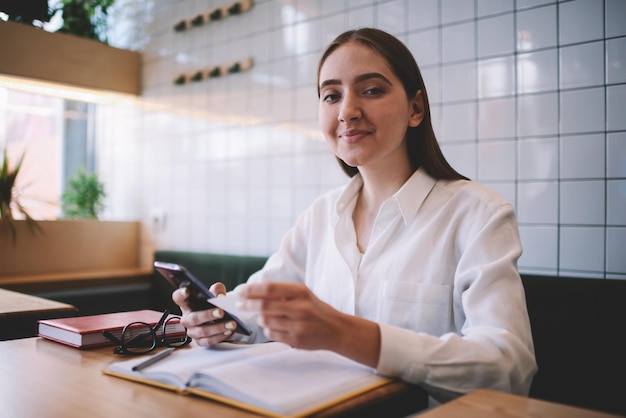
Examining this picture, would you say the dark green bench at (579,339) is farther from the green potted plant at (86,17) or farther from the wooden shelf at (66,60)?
the green potted plant at (86,17)

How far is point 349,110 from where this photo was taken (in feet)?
4.30

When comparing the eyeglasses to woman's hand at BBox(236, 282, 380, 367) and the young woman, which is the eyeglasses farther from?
woman's hand at BBox(236, 282, 380, 367)

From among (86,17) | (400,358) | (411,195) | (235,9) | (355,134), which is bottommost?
(400,358)

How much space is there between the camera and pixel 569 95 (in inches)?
74.5

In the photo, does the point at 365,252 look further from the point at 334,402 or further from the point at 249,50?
the point at 249,50

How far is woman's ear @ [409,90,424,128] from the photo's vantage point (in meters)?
1.44

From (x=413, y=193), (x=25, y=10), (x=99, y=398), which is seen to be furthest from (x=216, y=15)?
(x=99, y=398)

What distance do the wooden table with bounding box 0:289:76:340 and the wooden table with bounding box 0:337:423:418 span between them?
1.77 ft

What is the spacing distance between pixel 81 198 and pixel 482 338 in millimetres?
3071

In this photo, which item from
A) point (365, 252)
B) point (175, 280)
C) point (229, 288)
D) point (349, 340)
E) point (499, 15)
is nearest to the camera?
point (349, 340)

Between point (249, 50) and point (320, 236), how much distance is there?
5.64 ft

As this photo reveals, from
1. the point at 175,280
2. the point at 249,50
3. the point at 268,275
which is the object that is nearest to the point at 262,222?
the point at 249,50

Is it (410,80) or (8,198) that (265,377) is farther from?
(8,198)

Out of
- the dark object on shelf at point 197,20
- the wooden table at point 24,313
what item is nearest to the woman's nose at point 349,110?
the wooden table at point 24,313
